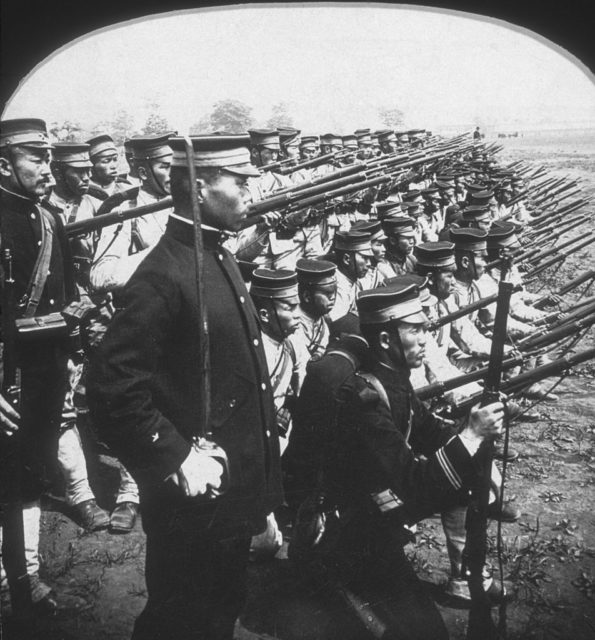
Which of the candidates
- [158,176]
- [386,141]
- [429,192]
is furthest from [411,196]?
[158,176]

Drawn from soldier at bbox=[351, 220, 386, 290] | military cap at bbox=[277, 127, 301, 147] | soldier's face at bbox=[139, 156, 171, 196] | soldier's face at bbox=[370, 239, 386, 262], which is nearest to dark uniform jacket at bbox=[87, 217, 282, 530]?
soldier's face at bbox=[139, 156, 171, 196]

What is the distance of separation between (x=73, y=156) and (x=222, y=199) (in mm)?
4465

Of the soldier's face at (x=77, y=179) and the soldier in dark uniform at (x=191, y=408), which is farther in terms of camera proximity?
the soldier's face at (x=77, y=179)

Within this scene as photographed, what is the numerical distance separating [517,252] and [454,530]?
16.7 ft

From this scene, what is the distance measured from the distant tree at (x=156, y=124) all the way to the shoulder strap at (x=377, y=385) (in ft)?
6.12

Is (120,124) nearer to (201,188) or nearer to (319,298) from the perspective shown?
(201,188)

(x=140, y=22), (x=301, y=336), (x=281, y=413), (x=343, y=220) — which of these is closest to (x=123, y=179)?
(x=343, y=220)

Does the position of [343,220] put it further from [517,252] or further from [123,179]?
[123,179]

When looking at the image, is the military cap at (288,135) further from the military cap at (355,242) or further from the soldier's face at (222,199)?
the soldier's face at (222,199)

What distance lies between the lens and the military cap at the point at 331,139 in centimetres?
1123

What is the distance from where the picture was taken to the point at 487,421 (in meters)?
2.78

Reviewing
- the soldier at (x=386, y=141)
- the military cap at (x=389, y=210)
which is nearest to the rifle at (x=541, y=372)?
the military cap at (x=389, y=210)

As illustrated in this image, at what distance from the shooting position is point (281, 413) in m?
4.50

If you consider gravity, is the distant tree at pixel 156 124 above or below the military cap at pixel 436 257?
above
